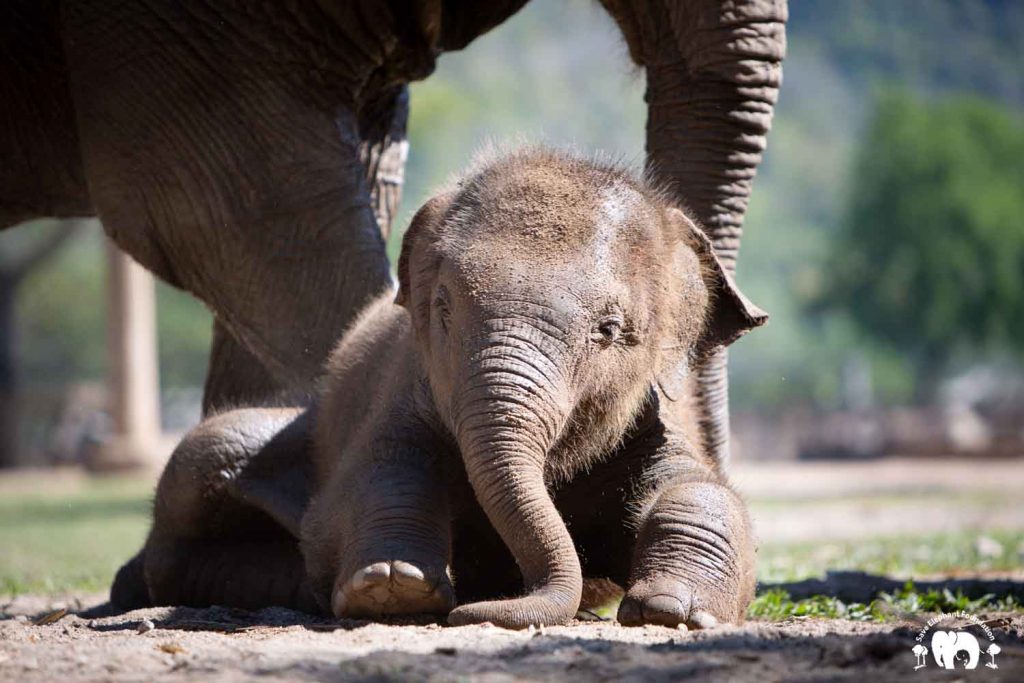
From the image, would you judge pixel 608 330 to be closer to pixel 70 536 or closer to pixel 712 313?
pixel 712 313

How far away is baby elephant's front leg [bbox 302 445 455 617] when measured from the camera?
5.00 meters

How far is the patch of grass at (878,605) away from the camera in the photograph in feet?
20.1

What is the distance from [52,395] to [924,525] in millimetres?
40690

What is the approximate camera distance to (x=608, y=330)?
5.02m

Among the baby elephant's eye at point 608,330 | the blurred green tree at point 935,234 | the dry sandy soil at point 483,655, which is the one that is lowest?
the dry sandy soil at point 483,655

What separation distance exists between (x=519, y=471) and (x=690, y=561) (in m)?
0.82

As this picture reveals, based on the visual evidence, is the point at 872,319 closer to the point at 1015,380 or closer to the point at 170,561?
the point at 1015,380

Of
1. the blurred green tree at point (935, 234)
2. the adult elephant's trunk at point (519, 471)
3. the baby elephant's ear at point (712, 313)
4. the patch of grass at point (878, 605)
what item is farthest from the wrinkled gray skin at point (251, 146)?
the blurred green tree at point (935, 234)

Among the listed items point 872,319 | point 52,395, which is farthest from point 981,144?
point 52,395

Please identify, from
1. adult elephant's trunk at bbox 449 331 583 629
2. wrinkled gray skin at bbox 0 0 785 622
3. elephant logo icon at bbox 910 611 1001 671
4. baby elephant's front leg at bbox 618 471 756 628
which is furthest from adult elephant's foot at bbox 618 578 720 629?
wrinkled gray skin at bbox 0 0 785 622

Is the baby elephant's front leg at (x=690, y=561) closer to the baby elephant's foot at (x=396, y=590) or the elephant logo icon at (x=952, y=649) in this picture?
the baby elephant's foot at (x=396, y=590)

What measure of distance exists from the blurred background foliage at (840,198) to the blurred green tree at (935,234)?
79mm

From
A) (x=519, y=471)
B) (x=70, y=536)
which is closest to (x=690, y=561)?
(x=519, y=471)

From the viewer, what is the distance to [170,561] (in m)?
6.53
